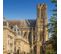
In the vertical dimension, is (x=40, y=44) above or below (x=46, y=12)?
below

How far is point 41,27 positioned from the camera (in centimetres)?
222

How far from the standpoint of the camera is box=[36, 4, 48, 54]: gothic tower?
2191mm

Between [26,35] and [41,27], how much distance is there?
0.60 ft

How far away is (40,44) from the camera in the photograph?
221cm

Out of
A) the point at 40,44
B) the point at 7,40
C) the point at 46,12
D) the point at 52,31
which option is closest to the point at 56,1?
the point at 46,12

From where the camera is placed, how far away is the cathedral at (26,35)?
7.22ft

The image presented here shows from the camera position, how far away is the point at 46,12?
7.18 ft

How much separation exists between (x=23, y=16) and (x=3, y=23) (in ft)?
0.74

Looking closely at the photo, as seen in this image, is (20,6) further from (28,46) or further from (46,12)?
(28,46)

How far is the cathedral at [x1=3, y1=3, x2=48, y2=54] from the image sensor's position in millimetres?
2201

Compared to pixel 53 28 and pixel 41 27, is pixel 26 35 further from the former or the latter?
pixel 53 28

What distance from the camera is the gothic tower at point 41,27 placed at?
2.19m

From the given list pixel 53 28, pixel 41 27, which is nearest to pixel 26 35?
pixel 41 27
